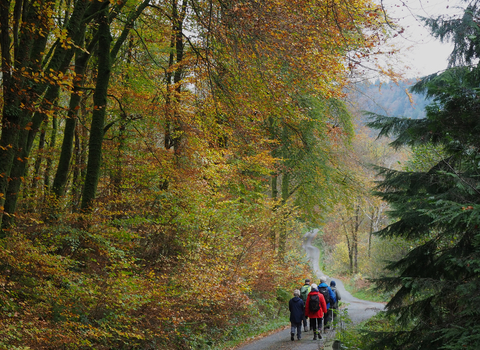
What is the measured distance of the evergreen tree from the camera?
14.8 ft

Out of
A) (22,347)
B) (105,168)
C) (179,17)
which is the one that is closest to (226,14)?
(179,17)

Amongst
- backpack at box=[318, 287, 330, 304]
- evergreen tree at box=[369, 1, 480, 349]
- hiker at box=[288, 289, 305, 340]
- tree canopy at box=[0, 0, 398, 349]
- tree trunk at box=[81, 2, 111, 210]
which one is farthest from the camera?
backpack at box=[318, 287, 330, 304]

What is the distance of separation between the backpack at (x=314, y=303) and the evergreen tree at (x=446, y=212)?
2.78 meters

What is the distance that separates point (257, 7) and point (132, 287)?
5603 mm

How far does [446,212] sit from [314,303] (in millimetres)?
6900

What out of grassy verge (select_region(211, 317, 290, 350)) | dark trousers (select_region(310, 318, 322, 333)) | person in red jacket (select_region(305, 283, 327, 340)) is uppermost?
person in red jacket (select_region(305, 283, 327, 340))

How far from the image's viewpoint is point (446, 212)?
14.5ft

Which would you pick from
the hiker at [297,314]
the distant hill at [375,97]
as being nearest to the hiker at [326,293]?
the hiker at [297,314]

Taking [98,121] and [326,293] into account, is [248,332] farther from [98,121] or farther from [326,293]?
[98,121]

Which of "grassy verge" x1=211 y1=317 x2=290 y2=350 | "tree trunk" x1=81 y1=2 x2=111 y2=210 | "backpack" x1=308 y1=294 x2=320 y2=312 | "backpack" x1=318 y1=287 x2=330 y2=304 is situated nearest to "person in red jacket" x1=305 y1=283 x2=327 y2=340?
"backpack" x1=308 y1=294 x2=320 y2=312

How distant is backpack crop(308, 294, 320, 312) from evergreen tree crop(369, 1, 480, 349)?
9.13 ft

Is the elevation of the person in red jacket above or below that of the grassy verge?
above

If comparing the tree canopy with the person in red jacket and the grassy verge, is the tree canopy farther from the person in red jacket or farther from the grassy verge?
the person in red jacket

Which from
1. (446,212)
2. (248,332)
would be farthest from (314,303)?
(446,212)
